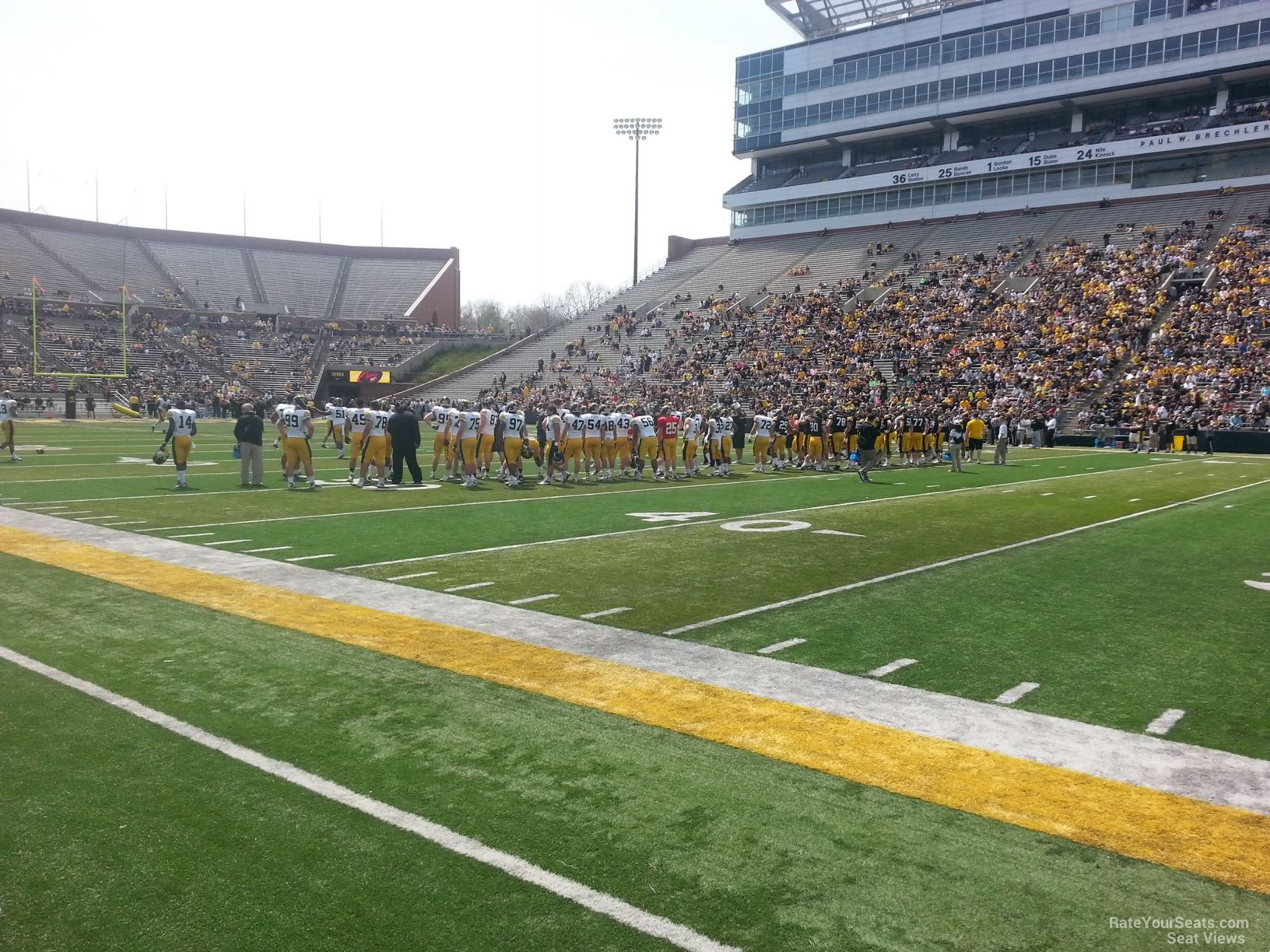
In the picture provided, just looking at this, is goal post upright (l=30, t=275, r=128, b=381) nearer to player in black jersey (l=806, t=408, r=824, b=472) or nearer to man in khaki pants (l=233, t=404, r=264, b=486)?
man in khaki pants (l=233, t=404, r=264, b=486)

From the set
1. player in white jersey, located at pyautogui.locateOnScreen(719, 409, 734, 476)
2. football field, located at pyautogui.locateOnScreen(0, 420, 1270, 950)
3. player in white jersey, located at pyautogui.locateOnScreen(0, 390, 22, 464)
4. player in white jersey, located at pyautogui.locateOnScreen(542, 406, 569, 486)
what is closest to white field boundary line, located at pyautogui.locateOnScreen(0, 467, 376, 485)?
player in white jersey, located at pyautogui.locateOnScreen(0, 390, 22, 464)

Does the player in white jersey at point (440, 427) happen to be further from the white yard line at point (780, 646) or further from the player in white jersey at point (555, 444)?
the white yard line at point (780, 646)

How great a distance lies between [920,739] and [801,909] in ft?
5.94

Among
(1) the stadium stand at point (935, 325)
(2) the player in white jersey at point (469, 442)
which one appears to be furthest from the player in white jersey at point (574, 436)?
(1) the stadium stand at point (935, 325)

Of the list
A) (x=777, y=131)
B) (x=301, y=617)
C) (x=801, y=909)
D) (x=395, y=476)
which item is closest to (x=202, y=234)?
(x=777, y=131)

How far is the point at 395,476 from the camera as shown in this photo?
17.9 meters

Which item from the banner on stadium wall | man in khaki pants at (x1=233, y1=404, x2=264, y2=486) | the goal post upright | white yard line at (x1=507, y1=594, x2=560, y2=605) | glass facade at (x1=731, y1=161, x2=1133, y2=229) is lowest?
white yard line at (x1=507, y1=594, x2=560, y2=605)

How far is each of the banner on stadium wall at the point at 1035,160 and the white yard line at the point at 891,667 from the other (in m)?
48.5

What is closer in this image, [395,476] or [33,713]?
[33,713]

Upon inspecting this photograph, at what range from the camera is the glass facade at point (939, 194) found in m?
49.3

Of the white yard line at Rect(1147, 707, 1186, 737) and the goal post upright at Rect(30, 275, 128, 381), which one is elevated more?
the goal post upright at Rect(30, 275, 128, 381)

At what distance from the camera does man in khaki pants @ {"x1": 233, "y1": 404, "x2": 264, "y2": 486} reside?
53.2 ft

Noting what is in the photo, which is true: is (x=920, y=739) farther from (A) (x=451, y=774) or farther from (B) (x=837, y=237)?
(B) (x=837, y=237)

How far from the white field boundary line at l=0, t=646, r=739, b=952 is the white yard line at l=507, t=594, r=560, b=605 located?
3.12m
